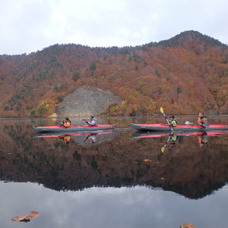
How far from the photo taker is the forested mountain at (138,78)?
11250 centimetres

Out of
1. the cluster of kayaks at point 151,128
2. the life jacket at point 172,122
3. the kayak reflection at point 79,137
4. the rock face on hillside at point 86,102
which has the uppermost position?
the rock face on hillside at point 86,102

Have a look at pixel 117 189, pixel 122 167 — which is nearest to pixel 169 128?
pixel 122 167

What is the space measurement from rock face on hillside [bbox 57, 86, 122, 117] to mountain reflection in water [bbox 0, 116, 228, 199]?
3022 inches

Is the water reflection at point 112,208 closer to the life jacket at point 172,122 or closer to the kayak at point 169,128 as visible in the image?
the life jacket at point 172,122

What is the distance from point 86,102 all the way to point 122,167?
8676 cm

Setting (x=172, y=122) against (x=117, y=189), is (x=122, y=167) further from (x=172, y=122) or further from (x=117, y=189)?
(x=172, y=122)

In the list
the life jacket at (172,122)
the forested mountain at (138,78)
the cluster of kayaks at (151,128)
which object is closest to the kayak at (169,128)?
the cluster of kayaks at (151,128)

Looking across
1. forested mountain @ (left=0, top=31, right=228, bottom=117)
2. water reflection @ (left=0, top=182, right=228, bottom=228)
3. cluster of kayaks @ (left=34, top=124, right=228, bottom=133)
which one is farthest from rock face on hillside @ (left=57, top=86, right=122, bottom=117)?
water reflection @ (left=0, top=182, right=228, bottom=228)

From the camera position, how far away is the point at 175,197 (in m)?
10.4

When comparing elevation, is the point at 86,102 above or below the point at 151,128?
above

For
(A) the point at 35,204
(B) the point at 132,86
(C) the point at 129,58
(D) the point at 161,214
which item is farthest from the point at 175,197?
(C) the point at 129,58

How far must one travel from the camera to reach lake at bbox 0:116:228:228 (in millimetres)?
8680

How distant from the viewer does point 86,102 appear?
10094 centimetres

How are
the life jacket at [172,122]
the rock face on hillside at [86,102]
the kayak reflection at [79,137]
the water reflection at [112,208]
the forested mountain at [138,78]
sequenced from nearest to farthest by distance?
the water reflection at [112,208] → the kayak reflection at [79,137] → the life jacket at [172,122] → the rock face on hillside at [86,102] → the forested mountain at [138,78]
